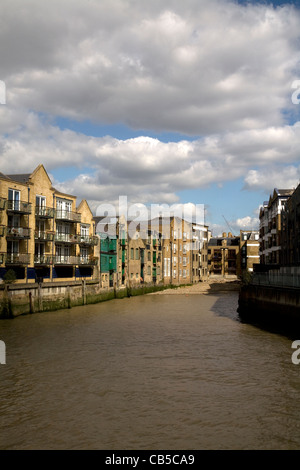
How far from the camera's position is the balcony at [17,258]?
4303 centimetres

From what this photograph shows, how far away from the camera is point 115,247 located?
228 ft

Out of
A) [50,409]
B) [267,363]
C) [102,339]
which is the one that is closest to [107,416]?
[50,409]

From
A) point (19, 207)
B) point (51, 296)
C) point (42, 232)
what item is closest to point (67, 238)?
point (42, 232)

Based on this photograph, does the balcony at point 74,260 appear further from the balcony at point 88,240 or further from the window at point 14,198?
the window at point 14,198

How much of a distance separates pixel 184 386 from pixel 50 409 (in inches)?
210

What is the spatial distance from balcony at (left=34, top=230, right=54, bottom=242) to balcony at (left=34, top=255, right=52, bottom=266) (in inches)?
76.7

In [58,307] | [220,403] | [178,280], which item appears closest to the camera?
[220,403]

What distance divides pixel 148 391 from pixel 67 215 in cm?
4030

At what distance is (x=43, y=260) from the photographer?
48.6m

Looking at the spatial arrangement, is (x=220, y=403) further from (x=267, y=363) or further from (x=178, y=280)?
(x=178, y=280)

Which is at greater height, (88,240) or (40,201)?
(40,201)

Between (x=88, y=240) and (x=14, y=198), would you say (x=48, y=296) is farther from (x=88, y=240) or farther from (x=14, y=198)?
(x=88, y=240)
